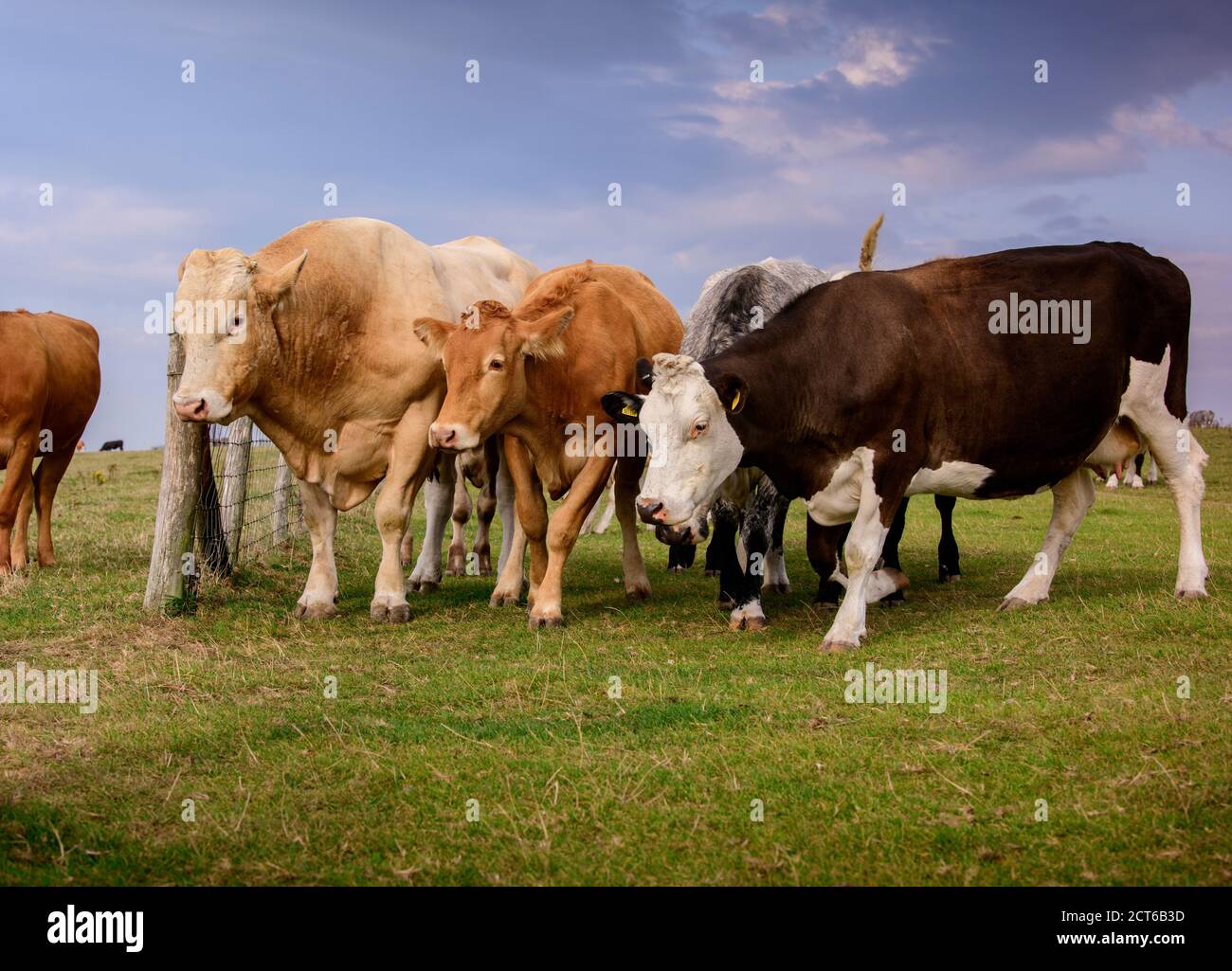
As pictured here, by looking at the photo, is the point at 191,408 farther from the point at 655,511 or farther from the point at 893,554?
the point at 893,554

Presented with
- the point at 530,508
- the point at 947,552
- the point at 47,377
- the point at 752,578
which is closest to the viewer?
the point at 752,578

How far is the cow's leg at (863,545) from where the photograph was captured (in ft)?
24.2

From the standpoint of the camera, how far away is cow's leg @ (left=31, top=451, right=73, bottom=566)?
11.1 m

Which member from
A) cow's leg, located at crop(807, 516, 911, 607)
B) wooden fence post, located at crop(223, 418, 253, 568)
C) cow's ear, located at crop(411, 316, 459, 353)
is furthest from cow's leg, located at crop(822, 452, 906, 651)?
wooden fence post, located at crop(223, 418, 253, 568)

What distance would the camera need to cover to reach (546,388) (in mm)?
8469

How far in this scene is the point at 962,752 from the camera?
5.04m

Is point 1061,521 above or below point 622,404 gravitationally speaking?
below

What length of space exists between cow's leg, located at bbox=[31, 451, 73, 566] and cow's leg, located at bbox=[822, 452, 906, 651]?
7453mm

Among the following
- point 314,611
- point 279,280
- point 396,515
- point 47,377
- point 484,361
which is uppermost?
point 279,280

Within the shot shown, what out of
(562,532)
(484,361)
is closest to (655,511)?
(562,532)

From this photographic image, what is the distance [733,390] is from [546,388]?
1782 millimetres

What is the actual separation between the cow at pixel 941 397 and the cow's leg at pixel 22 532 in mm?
6278

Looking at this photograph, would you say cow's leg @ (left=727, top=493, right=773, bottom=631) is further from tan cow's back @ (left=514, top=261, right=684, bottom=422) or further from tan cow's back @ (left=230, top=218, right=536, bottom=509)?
tan cow's back @ (left=230, top=218, right=536, bottom=509)
